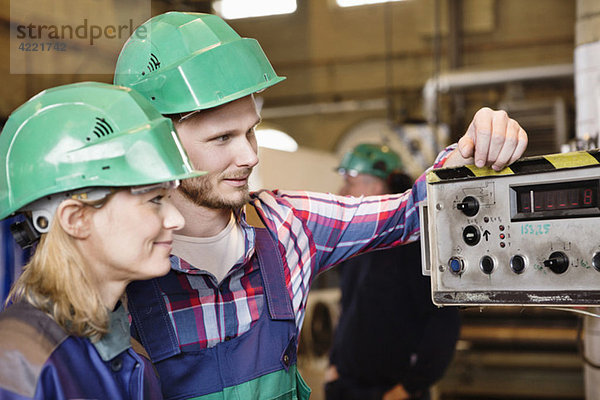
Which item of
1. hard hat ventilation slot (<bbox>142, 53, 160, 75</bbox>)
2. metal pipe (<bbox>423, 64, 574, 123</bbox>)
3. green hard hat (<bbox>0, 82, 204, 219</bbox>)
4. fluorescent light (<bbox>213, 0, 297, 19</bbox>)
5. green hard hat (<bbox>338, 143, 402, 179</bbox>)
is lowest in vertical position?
green hard hat (<bbox>0, 82, 204, 219</bbox>)

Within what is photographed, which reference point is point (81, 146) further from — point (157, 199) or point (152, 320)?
point (152, 320)

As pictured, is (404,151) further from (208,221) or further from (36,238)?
(36,238)

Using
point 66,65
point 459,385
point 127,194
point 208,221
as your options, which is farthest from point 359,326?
point 459,385

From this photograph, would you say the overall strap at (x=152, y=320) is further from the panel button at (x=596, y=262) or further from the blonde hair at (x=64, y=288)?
the panel button at (x=596, y=262)

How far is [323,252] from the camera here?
168cm

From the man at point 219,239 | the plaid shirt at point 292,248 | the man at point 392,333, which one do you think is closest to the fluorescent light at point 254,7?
the man at point 392,333

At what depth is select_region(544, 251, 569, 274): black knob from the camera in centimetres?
117

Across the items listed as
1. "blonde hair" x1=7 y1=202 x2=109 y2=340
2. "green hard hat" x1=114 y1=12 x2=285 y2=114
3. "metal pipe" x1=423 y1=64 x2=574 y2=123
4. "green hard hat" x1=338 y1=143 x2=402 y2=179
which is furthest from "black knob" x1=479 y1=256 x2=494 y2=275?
"metal pipe" x1=423 y1=64 x2=574 y2=123

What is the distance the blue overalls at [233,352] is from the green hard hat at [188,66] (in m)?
0.36

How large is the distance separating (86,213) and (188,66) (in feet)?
1.46

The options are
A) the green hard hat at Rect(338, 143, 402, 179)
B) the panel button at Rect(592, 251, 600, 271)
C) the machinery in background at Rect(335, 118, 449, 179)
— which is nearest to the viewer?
the panel button at Rect(592, 251, 600, 271)

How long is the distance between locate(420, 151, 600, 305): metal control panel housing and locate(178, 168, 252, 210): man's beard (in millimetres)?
413

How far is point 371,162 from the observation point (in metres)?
3.82

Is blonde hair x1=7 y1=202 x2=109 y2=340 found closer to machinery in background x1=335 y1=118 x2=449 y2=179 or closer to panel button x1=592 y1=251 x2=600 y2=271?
panel button x1=592 y1=251 x2=600 y2=271
